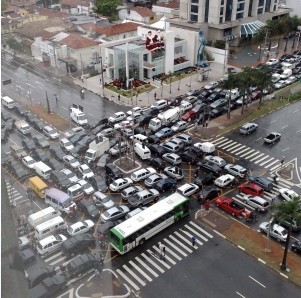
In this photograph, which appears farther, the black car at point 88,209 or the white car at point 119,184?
the white car at point 119,184

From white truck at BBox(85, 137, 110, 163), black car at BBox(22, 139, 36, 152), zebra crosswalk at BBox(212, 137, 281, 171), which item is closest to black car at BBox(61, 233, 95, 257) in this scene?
white truck at BBox(85, 137, 110, 163)

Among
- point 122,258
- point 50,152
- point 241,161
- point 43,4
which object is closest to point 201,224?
point 122,258

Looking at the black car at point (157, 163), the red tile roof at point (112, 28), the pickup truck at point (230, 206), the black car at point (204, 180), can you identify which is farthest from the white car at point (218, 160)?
the red tile roof at point (112, 28)

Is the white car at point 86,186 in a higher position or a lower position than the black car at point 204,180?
lower

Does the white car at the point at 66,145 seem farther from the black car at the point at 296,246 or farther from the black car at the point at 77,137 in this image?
the black car at the point at 296,246

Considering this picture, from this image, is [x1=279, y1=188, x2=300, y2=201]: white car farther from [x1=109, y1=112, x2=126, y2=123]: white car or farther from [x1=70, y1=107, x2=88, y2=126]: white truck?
[x1=70, y1=107, x2=88, y2=126]: white truck

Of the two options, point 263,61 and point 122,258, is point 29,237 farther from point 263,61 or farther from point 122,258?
point 263,61
